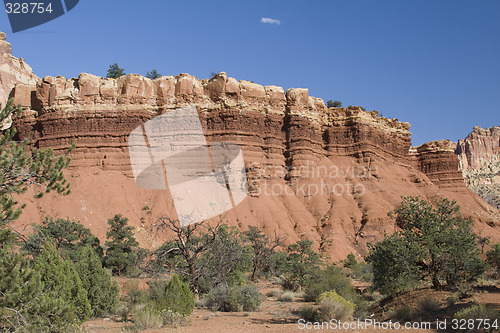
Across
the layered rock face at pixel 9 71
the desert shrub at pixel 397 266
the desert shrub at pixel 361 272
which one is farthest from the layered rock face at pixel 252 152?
the desert shrub at pixel 397 266

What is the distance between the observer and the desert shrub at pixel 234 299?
736 inches

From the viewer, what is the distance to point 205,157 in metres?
52.1

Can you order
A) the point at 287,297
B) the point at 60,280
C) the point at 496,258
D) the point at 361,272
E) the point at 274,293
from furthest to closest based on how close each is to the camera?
the point at 361,272, the point at 274,293, the point at 496,258, the point at 287,297, the point at 60,280

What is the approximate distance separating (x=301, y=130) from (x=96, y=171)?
26266 mm

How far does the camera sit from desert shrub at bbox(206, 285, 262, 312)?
1869 centimetres

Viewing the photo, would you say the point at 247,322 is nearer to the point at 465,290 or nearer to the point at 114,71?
the point at 465,290

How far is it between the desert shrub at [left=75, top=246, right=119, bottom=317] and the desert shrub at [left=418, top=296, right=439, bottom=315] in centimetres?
1230

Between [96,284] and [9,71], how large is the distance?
71.3 m

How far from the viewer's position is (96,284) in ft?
56.9

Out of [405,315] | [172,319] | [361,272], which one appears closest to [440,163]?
[361,272]

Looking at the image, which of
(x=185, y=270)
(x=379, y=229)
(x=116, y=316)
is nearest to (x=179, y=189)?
(x=379, y=229)

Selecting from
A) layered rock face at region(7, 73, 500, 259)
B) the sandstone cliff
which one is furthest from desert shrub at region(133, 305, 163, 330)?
layered rock face at region(7, 73, 500, 259)

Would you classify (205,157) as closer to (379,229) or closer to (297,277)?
(379,229)

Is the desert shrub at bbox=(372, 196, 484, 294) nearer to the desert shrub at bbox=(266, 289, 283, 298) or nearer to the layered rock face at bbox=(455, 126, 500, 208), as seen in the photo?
the desert shrub at bbox=(266, 289, 283, 298)
